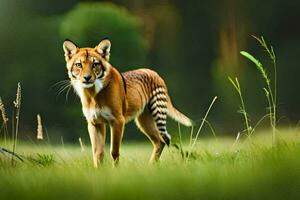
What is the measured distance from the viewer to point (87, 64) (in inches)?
93.5

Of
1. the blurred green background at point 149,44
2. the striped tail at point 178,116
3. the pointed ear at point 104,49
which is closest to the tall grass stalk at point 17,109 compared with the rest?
the blurred green background at point 149,44

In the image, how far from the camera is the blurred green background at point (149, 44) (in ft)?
7.97

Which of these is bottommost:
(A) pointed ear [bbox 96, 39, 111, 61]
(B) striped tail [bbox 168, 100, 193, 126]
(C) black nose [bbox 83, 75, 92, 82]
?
(B) striped tail [bbox 168, 100, 193, 126]

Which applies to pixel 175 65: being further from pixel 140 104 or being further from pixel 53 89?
pixel 53 89

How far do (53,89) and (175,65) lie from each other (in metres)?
0.41

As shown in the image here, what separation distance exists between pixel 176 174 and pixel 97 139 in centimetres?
36

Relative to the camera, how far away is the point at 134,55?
2.48m

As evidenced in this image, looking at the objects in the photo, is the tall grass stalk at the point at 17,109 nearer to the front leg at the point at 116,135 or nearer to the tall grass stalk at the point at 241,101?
the front leg at the point at 116,135

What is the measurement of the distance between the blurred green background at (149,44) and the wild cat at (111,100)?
3cm

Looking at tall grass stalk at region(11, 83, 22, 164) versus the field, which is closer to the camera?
the field

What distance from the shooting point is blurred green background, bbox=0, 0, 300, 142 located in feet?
7.97

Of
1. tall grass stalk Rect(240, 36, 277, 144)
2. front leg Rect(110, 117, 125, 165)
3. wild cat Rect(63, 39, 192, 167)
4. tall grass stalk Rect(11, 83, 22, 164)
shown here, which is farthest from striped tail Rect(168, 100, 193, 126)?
tall grass stalk Rect(11, 83, 22, 164)

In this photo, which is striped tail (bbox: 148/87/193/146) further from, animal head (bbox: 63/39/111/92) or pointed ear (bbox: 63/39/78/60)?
pointed ear (bbox: 63/39/78/60)

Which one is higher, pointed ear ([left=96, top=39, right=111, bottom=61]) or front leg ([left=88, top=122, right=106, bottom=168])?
pointed ear ([left=96, top=39, right=111, bottom=61])
